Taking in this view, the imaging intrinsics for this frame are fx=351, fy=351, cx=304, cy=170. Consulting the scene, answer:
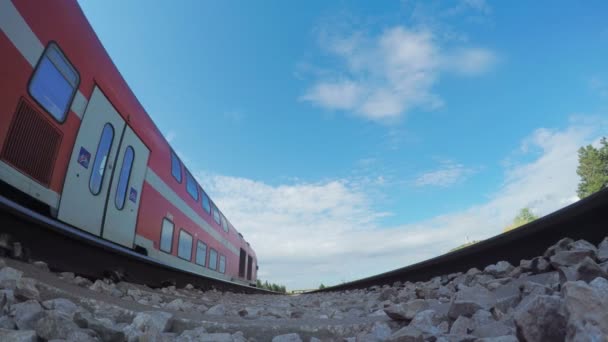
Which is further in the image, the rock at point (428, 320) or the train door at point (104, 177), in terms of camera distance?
the train door at point (104, 177)

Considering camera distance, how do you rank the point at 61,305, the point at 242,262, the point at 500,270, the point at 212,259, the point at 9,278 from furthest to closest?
the point at 242,262, the point at 212,259, the point at 500,270, the point at 9,278, the point at 61,305

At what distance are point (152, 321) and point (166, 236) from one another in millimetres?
Result: 5855

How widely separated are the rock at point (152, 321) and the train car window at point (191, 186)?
23.3ft

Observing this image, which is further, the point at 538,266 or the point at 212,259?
the point at 212,259

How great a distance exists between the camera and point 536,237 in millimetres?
3455

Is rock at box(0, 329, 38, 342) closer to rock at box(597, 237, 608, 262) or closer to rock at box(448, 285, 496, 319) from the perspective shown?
rock at box(448, 285, 496, 319)

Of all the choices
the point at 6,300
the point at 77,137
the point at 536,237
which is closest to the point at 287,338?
the point at 6,300

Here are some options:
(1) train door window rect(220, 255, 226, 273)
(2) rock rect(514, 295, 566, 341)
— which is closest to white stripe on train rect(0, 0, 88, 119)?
(2) rock rect(514, 295, 566, 341)

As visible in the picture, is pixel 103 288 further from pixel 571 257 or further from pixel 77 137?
pixel 571 257

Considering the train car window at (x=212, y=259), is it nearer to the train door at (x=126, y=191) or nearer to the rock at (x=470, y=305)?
the train door at (x=126, y=191)

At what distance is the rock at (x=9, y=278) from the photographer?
6.25ft

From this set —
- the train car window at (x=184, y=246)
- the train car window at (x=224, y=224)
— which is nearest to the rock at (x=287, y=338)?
the train car window at (x=184, y=246)

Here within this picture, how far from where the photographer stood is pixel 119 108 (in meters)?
5.46

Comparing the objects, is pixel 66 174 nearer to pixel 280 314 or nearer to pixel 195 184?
pixel 280 314
